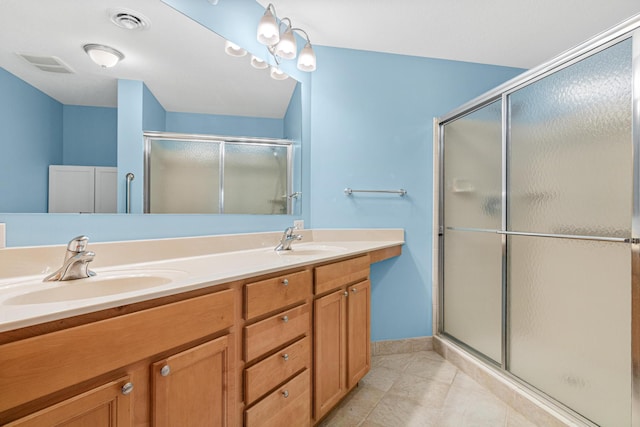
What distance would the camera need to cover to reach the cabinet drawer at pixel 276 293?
106 cm

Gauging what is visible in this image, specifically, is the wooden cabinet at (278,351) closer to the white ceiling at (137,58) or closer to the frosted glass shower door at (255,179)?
the frosted glass shower door at (255,179)

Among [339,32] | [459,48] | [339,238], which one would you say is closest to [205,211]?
[339,238]

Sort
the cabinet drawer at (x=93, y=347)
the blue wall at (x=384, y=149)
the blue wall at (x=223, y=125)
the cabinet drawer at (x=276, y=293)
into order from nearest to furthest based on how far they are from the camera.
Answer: the cabinet drawer at (x=93, y=347)
the cabinet drawer at (x=276, y=293)
the blue wall at (x=223, y=125)
the blue wall at (x=384, y=149)

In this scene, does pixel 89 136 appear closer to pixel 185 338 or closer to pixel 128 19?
pixel 128 19

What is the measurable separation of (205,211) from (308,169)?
2.64 feet

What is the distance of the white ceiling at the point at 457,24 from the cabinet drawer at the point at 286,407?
202cm

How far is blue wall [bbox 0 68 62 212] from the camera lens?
3.30ft

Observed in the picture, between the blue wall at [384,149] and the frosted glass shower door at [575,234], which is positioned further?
the blue wall at [384,149]

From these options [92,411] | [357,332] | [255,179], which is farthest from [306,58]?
[92,411]

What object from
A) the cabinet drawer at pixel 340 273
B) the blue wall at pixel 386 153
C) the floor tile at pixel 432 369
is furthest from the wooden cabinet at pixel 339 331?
the blue wall at pixel 386 153

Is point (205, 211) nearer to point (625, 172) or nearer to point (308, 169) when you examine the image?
point (308, 169)

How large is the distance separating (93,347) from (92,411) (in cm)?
15

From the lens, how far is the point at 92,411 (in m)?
0.69

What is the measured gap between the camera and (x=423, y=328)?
7.75ft
